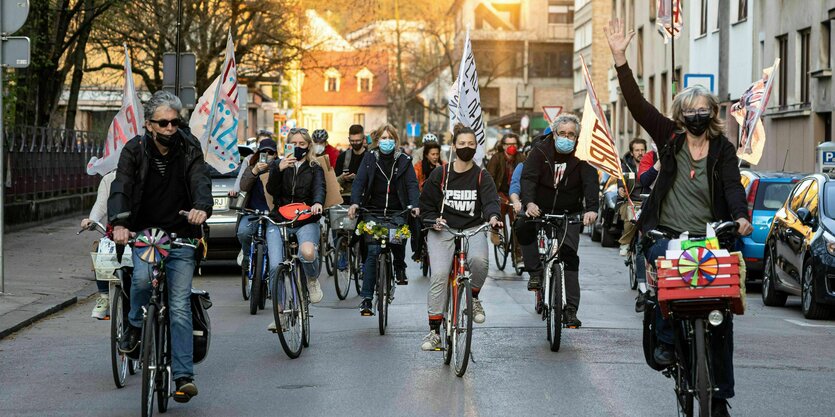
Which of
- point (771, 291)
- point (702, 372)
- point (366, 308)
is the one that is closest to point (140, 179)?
point (702, 372)

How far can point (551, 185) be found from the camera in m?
11.5

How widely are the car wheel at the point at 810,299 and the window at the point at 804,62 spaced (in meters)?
16.3

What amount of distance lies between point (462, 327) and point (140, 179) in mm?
2603

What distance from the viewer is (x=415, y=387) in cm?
887

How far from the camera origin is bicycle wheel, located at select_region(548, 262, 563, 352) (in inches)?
412

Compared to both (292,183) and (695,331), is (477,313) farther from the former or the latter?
(695,331)

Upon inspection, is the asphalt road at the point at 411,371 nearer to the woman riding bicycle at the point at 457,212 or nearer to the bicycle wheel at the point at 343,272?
the woman riding bicycle at the point at 457,212

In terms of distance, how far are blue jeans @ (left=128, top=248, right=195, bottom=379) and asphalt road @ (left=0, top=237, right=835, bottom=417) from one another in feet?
1.11

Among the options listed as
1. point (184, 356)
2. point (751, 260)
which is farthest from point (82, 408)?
point (751, 260)

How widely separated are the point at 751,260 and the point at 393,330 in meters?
6.53

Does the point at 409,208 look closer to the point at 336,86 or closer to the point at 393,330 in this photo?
the point at 393,330

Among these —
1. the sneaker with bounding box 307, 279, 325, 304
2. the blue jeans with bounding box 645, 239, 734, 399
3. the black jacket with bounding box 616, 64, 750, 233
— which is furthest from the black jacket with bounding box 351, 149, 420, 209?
the blue jeans with bounding box 645, 239, 734, 399

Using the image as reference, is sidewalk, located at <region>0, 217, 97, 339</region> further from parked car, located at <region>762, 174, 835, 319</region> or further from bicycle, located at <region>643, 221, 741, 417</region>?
parked car, located at <region>762, 174, 835, 319</region>

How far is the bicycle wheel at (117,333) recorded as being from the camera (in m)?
8.69
